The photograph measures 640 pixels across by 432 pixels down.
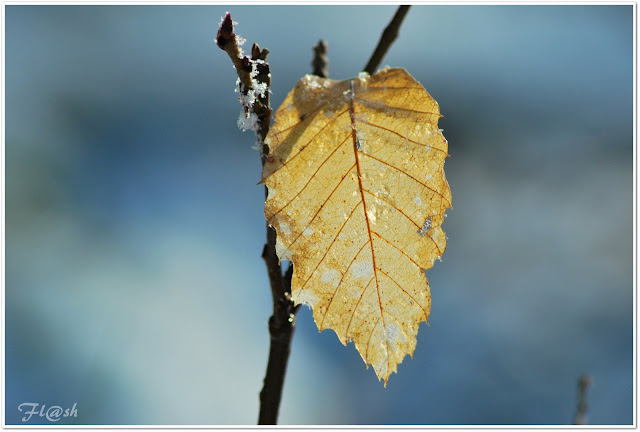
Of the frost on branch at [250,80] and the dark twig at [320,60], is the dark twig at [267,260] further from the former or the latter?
the dark twig at [320,60]

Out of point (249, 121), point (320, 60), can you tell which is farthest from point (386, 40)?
point (249, 121)

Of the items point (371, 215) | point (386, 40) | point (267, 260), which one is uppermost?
point (386, 40)

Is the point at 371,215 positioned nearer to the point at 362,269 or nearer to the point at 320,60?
the point at 362,269

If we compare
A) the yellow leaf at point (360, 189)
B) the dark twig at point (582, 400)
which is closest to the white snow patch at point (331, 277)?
the yellow leaf at point (360, 189)

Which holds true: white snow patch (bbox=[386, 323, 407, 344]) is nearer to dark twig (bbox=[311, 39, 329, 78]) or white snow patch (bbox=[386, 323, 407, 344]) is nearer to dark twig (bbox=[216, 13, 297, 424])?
dark twig (bbox=[216, 13, 297, 424])

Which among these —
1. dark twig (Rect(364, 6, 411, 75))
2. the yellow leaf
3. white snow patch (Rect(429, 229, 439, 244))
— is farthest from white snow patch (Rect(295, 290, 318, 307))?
dark twig (Rect(364, 6, 411, 75))
